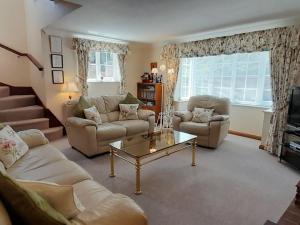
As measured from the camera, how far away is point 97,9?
298 centimetres

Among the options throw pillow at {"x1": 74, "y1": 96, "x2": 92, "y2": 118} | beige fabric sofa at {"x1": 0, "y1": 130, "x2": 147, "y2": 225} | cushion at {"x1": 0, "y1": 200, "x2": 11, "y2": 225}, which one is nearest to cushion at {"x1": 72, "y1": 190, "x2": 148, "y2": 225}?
beige fabric sofa at {"x1": 0, "y1": 130, "x2": 147, "y2": 225}

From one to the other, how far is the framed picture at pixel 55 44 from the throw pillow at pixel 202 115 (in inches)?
132

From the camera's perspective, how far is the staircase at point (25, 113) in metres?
4.11

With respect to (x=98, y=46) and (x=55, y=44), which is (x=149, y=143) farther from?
(x=98, y=46)

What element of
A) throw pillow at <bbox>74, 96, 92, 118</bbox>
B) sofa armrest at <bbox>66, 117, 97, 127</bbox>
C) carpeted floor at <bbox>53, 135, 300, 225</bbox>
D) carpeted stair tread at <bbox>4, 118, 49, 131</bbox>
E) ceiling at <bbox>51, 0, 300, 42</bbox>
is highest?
ceiling at <bbox>51, 0, 300, 42</bbox>

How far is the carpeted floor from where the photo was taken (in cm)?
207

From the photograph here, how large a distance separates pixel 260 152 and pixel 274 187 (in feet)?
4.19

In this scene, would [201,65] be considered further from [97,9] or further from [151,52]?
[97,9]

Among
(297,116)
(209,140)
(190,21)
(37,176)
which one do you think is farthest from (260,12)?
(37,176)

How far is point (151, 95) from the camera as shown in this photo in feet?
19.9

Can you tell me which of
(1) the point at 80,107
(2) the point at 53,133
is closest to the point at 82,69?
(1) the point at 80,107

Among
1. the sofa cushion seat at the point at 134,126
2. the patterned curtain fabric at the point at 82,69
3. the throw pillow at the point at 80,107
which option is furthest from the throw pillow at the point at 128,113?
the patterned curtain fabric at the point at 82,69

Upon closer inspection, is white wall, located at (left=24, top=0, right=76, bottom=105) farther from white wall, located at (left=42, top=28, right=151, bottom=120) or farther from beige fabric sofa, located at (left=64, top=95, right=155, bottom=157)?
beige fabric sofa, located at (left=64, top=95, right=155, bottom=157)

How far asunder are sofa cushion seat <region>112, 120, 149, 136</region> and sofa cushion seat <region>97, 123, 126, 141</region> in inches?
4.9
